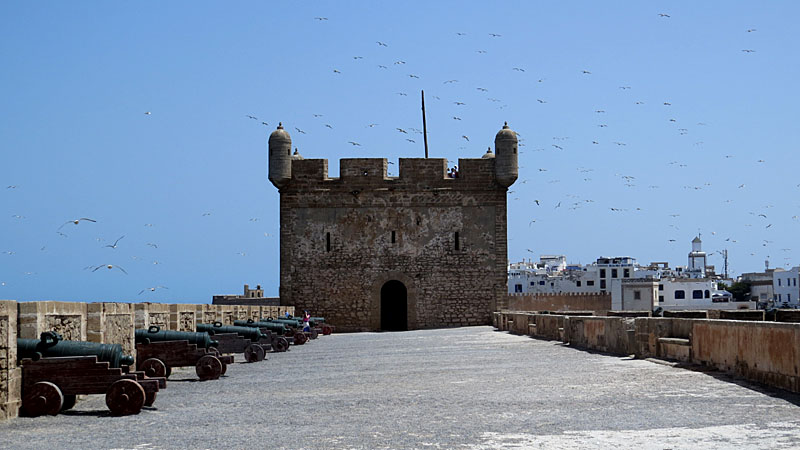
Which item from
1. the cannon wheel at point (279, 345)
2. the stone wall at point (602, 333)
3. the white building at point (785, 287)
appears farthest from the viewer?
the white building at point (785, 287)

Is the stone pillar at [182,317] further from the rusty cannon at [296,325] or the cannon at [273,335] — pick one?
the rusty cannon at [296,325]

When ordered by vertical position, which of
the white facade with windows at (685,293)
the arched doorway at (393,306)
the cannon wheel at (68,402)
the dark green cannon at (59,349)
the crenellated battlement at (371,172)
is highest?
the crenellated battlement at (371,172)

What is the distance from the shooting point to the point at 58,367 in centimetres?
791

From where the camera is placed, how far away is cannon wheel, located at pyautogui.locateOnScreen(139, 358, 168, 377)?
10406 mm

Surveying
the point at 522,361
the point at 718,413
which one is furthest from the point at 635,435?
the point at 522,361

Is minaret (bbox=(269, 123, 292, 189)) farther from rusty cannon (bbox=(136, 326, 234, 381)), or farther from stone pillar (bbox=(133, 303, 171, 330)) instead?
rusty cannon (bbox=(136, 326, 234, 381))

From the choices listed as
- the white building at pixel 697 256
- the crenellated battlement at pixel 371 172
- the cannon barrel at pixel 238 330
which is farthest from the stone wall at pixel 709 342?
the white building at pixel 697 256

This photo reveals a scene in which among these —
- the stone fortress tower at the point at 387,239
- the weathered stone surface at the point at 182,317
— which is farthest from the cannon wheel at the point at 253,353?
the stone fortress tower at the point at 387,239

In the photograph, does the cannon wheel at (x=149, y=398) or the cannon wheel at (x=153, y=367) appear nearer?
the cannon wheel at (x=149, y=398)

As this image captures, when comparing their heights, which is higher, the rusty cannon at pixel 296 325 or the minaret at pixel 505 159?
the minaret at pixel 505 159

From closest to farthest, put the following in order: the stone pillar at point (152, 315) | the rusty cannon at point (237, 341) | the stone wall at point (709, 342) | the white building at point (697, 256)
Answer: the stone wall at point (709, 342) → the stone pillar at point (152, 315) → the rusty cannon at point (237, 341) → the white building at point (697, 256)

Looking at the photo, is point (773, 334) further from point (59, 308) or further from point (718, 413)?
point (59, 308)

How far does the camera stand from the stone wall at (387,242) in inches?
1293

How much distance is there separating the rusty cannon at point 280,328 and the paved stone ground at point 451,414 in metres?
5.96
